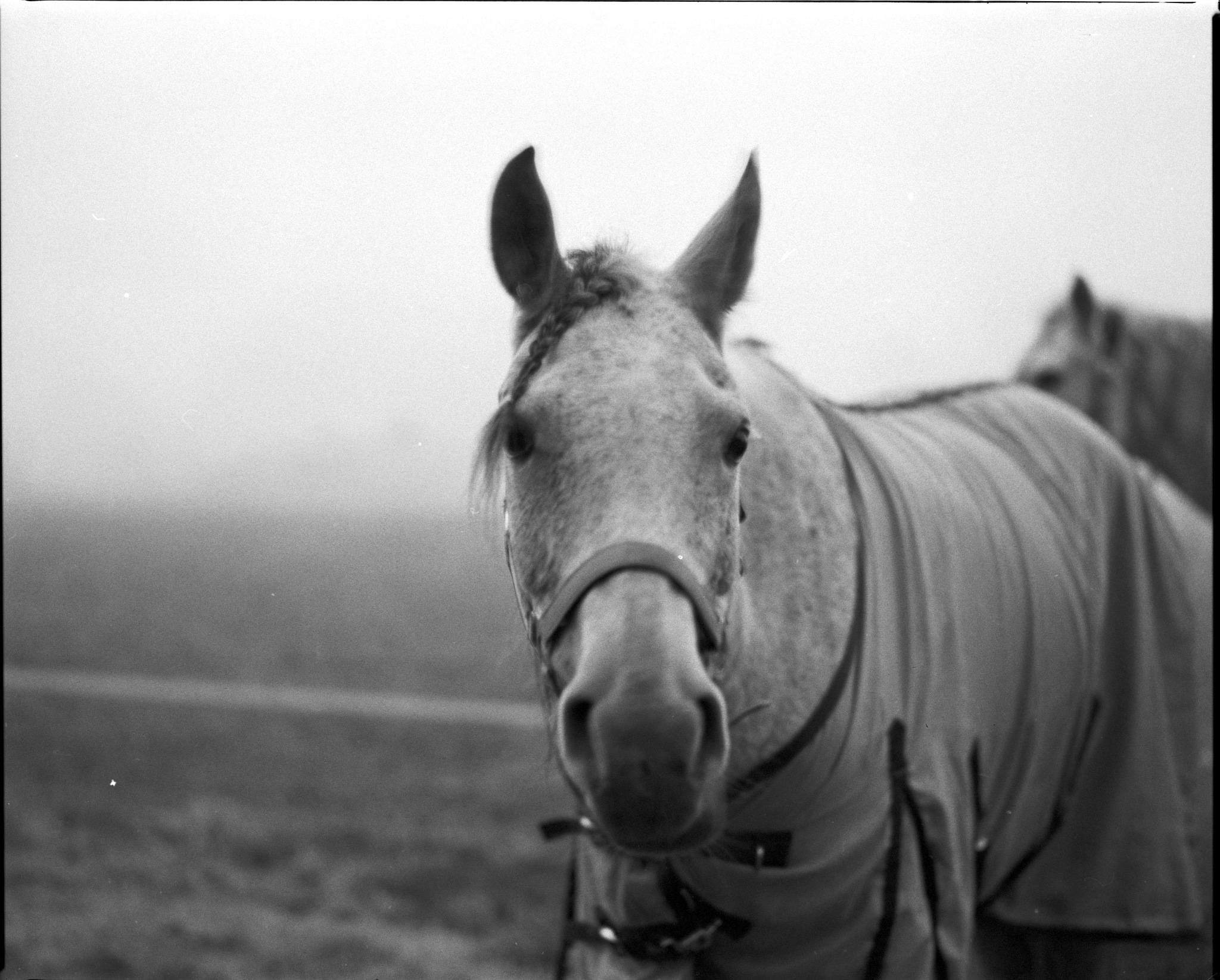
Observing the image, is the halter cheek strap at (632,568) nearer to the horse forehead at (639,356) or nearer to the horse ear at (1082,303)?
the horse forehead at (639,356)

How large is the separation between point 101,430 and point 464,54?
171cm

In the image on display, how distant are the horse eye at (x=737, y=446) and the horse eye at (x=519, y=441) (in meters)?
0.26

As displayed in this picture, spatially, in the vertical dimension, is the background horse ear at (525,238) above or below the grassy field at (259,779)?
above

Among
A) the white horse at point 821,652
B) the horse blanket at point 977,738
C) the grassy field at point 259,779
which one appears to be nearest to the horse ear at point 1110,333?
the horse blanket at point 977,738

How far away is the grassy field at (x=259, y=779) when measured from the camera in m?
2.89

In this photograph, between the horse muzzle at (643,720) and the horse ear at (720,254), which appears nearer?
the horse muzzle at (643,720)

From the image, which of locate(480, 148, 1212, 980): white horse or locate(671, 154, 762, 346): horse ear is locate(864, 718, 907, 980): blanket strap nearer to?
locate(480, 148, 1212, 980): white horse

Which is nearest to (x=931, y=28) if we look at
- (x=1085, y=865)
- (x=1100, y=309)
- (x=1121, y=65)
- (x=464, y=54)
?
(x=1121, y=65)

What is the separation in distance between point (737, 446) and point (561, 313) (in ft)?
1.02

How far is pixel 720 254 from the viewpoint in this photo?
157 cm

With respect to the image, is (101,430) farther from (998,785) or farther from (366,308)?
(998,785)

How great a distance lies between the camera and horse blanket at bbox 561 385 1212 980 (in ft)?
5.24

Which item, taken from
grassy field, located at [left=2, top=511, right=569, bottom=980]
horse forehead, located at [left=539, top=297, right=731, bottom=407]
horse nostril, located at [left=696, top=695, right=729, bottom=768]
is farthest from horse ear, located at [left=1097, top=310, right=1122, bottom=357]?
horse nostril, located at [left=696, top=695, right=729, bottom=768]

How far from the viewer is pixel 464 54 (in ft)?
7.75
